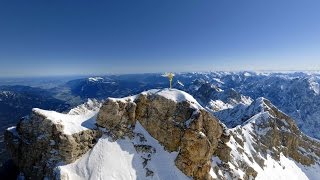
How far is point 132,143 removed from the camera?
3637 inches

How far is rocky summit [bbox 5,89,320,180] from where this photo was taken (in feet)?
268

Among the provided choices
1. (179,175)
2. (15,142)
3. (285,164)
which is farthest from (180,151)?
(285,164)

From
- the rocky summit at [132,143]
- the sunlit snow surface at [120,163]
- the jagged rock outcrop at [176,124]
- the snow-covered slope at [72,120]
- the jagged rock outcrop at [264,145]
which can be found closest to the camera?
the sunlit snow surface at [120,163]

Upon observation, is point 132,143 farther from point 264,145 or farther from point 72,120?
point 264,145

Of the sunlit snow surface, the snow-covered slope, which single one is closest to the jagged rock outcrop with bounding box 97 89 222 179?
the sunlit snow surface

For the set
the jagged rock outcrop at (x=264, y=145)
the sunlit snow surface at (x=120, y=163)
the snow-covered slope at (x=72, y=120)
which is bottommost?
the jagged rock outcrop at (x=264, y=145)

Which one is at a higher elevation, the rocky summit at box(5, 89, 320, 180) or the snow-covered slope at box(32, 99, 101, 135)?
the snow-covered slope at box(32, 99, 101, 135)

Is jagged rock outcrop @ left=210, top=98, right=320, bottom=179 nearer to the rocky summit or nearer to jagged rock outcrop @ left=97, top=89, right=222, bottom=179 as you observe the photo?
the rocky summit

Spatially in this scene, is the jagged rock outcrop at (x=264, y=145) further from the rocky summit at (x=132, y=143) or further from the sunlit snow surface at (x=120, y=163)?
the sunlit snow surface at (x=120, y=163)

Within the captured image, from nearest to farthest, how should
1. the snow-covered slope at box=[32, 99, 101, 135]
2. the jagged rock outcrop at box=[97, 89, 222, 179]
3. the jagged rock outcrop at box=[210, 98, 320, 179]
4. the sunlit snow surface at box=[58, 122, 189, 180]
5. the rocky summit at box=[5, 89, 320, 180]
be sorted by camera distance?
the sunlit snow surface at box=[58, 122, 189, 180] < the rocky summit at box=[5, 89, 320, 180] < the snow-covered slope at box=[32, 99, 101, 135] < the jagged rock outcrop at box=[97, 89, 222, 179] < the jagged rock outcrop at box=[210, 98, 320, 179]

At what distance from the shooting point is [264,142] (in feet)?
447

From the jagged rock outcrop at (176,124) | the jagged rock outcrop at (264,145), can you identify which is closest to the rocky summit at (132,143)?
the jagged rock outcrop at (176,124)

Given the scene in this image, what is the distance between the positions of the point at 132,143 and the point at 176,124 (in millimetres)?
14967

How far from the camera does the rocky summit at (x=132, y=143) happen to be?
81.7 m
